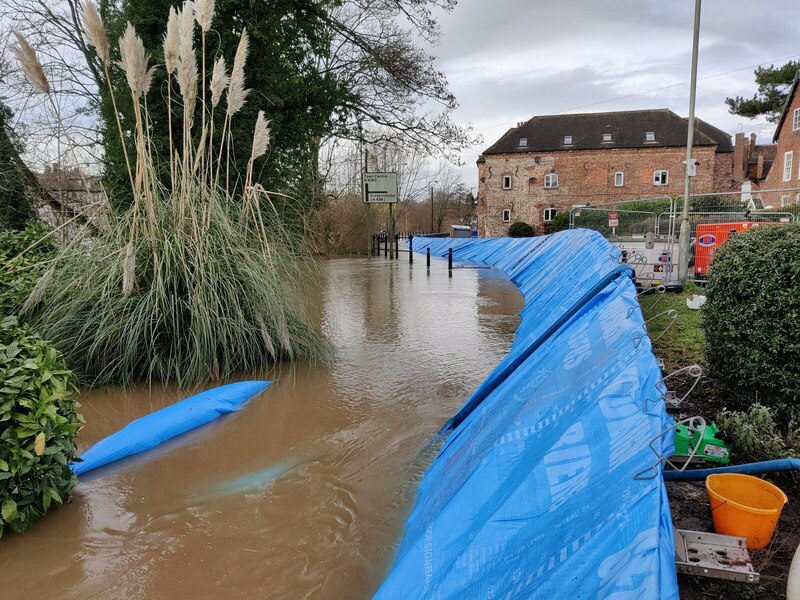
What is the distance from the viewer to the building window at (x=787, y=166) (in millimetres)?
28255

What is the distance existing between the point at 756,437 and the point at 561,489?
1606 mm

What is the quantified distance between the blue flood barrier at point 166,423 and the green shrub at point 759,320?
370 cm

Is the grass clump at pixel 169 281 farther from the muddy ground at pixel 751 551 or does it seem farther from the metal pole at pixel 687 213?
the metal pole at pixel 687 213

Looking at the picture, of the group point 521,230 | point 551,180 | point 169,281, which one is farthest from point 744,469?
point 551,180

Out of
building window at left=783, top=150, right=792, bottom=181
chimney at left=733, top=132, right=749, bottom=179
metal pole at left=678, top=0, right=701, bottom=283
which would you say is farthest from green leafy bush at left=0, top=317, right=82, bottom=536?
chimney at left=733, top=132, right=749, bottom=179

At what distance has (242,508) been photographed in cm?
284

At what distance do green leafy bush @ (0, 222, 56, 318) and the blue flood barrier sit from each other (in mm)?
1305

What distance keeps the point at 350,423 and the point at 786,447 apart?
109 inches

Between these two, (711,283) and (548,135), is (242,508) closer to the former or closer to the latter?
(711,283)

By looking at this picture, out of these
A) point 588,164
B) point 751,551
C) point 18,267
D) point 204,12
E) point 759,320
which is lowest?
point 751,551

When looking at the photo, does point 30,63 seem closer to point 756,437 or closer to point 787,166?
point 756,437

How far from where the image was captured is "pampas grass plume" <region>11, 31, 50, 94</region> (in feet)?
13.8

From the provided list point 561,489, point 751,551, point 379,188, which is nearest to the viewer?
point 561,489

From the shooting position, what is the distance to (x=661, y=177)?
117ft
